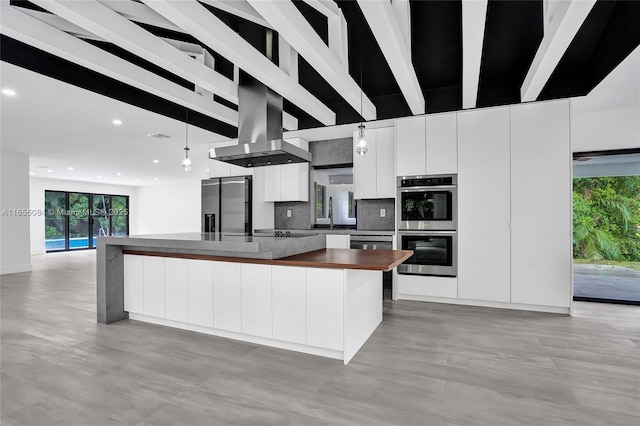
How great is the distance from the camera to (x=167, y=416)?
184 cm

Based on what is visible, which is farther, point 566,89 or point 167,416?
point 566,89

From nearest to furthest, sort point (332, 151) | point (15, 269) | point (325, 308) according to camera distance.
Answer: point (325, 308), point (332, 151), point (15, 269)

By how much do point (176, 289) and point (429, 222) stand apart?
318cm

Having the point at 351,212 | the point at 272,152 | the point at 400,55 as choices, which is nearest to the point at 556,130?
the point at 400,55

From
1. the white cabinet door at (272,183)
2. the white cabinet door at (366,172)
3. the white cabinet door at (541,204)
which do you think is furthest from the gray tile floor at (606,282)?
the white cabinet door at (272,183)

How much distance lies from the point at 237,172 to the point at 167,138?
1.30m

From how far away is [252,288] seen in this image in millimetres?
2863

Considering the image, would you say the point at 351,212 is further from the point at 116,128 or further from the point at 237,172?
the point at 116,128

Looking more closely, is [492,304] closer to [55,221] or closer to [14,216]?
[14,216]

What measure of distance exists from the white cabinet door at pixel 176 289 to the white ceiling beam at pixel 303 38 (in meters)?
2.26

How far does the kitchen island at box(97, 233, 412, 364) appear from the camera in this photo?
2.55 metres

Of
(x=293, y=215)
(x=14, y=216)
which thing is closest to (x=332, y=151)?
(x=293, y=215)

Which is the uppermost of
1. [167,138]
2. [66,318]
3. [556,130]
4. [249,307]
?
[167,138]

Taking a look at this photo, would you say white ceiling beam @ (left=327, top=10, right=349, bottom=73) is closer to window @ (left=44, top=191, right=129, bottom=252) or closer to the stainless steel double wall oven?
the stainless steel double wall oven
